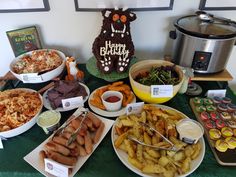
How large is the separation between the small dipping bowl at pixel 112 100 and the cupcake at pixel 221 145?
399mm

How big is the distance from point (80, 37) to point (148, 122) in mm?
632

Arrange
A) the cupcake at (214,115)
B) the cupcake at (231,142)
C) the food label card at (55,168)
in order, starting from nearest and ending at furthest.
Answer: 1. the food label card at (55,168)
2. the cupcake at (231,142)
3. the cupcake at (214,115)

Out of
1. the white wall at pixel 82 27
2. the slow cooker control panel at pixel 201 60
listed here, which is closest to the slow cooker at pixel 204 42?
the slow cooker control panel at pixel 201 60

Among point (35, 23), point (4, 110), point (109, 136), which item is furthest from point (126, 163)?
point (35, 23)

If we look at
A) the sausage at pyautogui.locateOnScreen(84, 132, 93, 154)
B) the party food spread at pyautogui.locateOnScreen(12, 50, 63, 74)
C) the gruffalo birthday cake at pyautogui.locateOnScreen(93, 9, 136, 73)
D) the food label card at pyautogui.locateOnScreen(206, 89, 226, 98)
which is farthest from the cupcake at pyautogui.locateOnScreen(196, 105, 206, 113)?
the party food spread at pyautogui.locateOnScreen(12, 50, 63, 74)

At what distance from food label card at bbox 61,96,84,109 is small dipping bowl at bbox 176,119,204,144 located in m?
0.42

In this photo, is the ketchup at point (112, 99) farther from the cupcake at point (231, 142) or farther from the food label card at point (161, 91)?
the cupcake at point (231, 142)

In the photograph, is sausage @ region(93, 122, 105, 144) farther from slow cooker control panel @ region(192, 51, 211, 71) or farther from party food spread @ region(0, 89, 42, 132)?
slow cooker control panel @ region(192, 51, 211, 71)

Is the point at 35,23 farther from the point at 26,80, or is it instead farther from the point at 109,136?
the point at 109,136

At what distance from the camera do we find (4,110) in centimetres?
82

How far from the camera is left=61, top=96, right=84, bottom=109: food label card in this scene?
2.87ft

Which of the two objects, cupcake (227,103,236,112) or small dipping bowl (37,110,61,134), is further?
cupcake (227,103,236,112)

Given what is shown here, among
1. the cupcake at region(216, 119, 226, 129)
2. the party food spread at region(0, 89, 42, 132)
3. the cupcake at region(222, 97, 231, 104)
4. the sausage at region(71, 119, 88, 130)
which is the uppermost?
the party food spread at region(0, 89, 42, 132)

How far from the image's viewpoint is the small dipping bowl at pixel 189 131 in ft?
2.36
